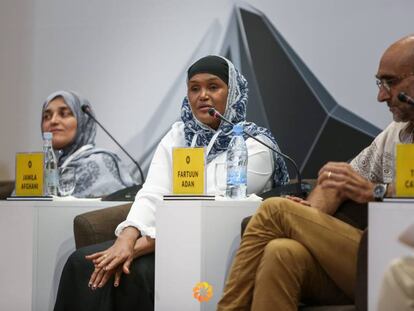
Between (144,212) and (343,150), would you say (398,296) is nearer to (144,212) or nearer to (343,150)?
(144,212)

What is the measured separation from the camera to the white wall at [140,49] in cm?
384

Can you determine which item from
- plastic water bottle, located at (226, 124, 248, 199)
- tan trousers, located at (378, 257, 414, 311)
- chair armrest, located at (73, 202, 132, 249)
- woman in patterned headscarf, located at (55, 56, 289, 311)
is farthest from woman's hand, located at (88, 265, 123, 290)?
tan trousers, located at (378, 257, 414, 311)

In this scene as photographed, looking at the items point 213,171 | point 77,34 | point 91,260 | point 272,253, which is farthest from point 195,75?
point 77,34

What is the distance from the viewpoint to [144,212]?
10.3 feet

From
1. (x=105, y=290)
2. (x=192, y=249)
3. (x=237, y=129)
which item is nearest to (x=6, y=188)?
(x=105, y=290)

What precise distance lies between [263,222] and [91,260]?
0.82 metres

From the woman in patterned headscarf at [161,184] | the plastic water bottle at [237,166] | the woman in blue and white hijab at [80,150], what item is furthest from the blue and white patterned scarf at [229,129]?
the woman in blue and white hijab at [80,150]

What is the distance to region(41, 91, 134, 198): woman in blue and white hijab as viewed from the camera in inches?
151

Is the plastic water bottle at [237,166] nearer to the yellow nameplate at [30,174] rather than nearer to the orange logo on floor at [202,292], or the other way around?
the orange logo on floor at [202,292]

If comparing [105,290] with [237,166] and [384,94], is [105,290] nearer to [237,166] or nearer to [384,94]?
[237,166]

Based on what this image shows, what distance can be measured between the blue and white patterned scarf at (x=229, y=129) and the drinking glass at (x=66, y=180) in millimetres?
637

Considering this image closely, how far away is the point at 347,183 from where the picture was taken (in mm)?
2572

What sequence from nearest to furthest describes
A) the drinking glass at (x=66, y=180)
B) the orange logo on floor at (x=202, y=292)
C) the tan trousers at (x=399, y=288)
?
the tan trousers at (x=399, y=288), the orange logo on floor at (x=202, y=292), the drinking glass at (x=66, y=180)

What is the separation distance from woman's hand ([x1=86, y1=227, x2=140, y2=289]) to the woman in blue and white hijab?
2.72 feet
